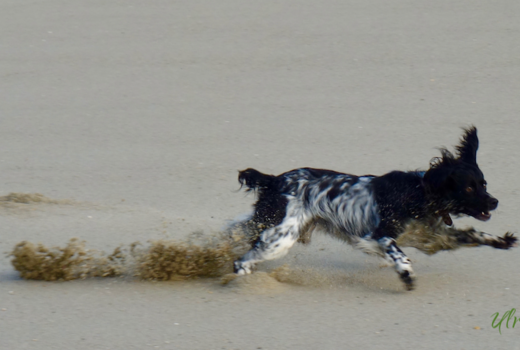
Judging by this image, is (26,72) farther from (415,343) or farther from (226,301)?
(415,343)

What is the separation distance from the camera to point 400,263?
524 centimetres

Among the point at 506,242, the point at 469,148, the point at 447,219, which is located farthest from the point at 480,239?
the point at 469,148

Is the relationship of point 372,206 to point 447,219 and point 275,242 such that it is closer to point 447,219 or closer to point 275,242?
point 447,219

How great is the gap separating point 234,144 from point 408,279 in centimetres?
342

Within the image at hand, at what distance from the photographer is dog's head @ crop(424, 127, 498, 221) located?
528cm

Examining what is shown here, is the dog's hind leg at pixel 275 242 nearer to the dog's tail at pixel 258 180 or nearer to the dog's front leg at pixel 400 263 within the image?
the dog's tail at pixel 258 180

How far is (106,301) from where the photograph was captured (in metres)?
5.17

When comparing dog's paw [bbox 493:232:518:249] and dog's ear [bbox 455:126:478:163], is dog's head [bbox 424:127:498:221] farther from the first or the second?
dog's paw [bbox 493:232:518:249]

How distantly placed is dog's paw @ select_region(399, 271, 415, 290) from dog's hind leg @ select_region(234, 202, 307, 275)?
0.82 meters

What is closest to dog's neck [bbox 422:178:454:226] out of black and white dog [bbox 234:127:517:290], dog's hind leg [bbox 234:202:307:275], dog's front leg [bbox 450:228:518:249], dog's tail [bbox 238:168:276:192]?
black and white dog [bbox 234:127:517:290]

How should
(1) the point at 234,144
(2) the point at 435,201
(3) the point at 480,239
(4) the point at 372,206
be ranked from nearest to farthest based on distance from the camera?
(2) the point at 435,201, (4) the point at 372,206, (3) the point at 480,239, (1) the point at 234,144

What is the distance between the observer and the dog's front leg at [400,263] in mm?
5238

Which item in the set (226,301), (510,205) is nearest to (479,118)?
(510,205)

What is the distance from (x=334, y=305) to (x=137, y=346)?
4.52 ft
